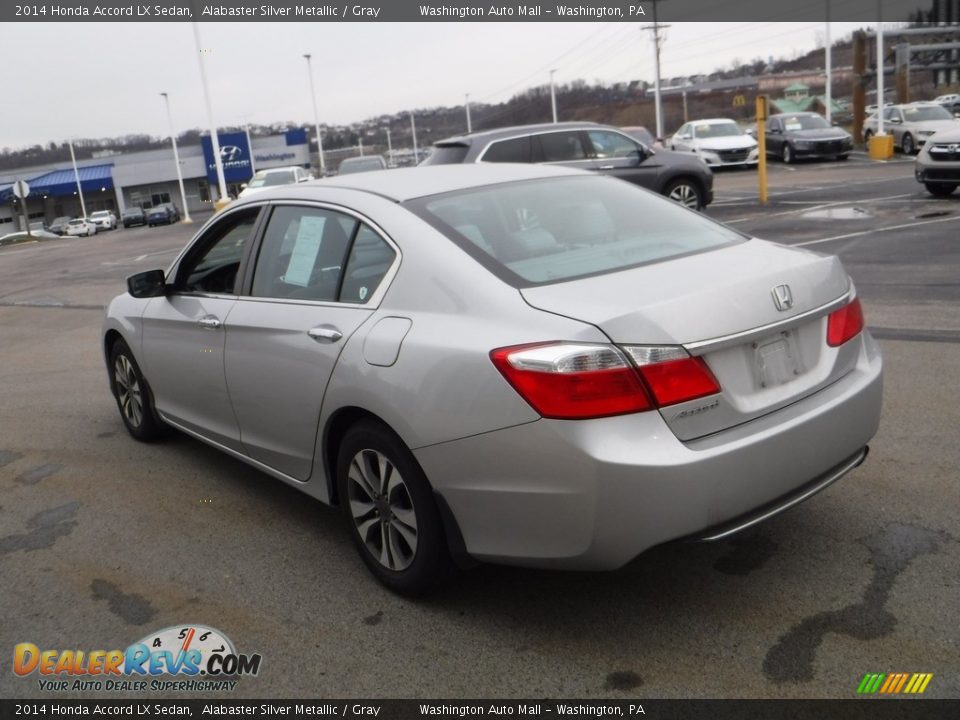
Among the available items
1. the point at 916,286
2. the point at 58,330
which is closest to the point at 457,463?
the point at 916,286

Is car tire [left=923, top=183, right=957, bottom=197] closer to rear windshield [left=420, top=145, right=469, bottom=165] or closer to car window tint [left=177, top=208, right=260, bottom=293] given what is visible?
rear windshield [left=420, top=145, right=469, bottom=165]

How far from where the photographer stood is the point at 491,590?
364cm

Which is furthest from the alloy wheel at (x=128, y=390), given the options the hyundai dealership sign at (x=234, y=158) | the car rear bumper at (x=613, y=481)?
the hyundai dealership sign at (x=234, y=158)

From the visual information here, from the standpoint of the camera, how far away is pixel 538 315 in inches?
120

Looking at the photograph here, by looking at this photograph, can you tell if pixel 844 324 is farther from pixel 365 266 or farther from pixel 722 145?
pixel 722 145

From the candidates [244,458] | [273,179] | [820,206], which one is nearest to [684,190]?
[820,206]

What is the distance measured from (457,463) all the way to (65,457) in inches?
145

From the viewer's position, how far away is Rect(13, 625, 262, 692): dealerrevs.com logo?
320 centimetres

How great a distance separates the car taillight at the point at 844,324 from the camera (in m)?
3.46

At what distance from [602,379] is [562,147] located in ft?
40.4

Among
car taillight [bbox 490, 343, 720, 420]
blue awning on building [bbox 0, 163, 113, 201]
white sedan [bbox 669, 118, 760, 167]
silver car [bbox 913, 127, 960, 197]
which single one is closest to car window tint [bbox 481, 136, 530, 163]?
silver car [bbox 913, 127, 960, 197]

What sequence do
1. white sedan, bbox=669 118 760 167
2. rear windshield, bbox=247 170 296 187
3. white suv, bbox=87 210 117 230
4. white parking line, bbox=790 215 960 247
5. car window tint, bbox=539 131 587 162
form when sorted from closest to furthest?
white parking line, bbox=790 215 960 247 < car window tint, bbox=539 131 587 162 < white sedan, bbox=669 118 760 167 < rear windshield, bbox=247 170 296 187 < white suv, bbox=87 210 117 230

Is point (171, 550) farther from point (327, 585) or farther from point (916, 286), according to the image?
point (916, 286)

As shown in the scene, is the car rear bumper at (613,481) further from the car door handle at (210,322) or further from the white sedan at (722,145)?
the white sedan at (722,145)
